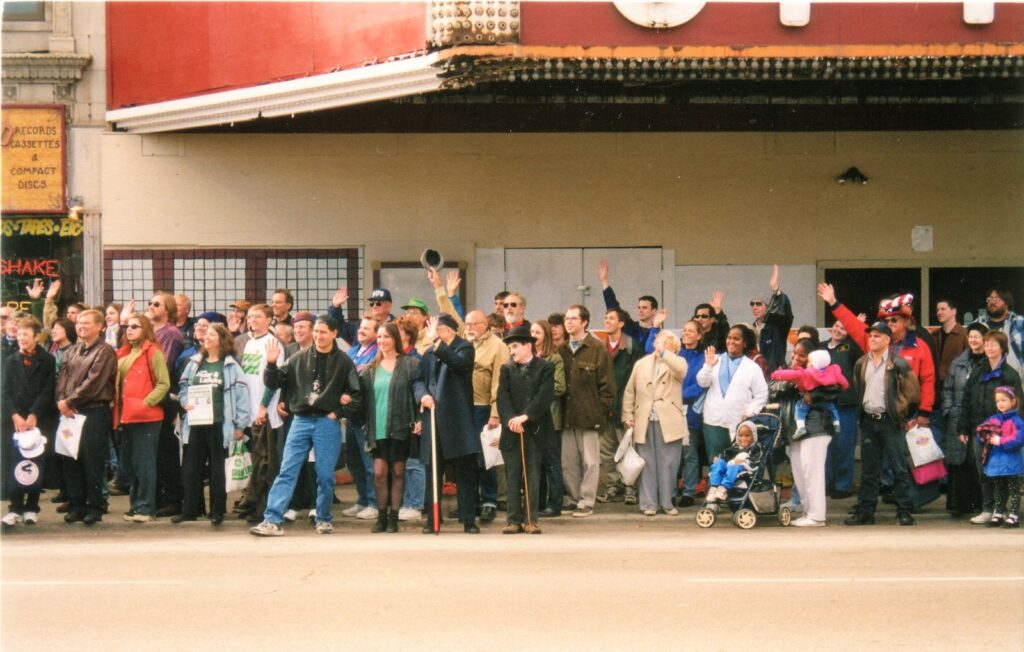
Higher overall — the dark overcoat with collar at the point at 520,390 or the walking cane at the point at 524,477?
the dark overcoat with collar at the point at 520,390

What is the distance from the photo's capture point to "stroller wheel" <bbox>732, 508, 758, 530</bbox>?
13180 millimetres

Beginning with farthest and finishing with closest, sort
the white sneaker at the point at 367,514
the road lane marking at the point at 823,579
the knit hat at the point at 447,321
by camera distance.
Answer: the white sneaker at the point at 367,514, the knit hat at the point at 447,321, the road lane marking at the point at 823,579

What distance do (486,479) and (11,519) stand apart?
4.76 m

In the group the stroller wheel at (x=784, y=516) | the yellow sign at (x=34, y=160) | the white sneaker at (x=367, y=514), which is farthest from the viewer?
the yellow sign at (x=34, y=160)

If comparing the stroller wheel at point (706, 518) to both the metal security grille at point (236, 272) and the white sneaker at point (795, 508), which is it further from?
the metal security grille at point (236, 272)

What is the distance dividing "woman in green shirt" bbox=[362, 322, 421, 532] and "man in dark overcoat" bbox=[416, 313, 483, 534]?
14 centimetres

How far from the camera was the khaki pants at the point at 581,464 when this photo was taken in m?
14.0

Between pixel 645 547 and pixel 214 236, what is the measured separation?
345 inches

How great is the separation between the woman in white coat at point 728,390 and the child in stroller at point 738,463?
0.37 m

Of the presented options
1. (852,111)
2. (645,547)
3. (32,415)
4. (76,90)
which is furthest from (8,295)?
(852,111)

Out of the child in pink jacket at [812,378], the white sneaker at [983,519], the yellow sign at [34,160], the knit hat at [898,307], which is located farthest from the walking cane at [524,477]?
the yellow sign at [34,160]

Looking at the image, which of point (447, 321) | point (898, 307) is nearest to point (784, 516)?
point (898, 307)

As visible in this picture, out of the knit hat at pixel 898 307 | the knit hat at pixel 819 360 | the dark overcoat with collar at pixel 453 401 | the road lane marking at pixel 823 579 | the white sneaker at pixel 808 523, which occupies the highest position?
the knit hat at pixel 898 307

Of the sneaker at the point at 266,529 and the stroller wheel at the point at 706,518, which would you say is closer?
Result: the sneaker at the point at 266,529
